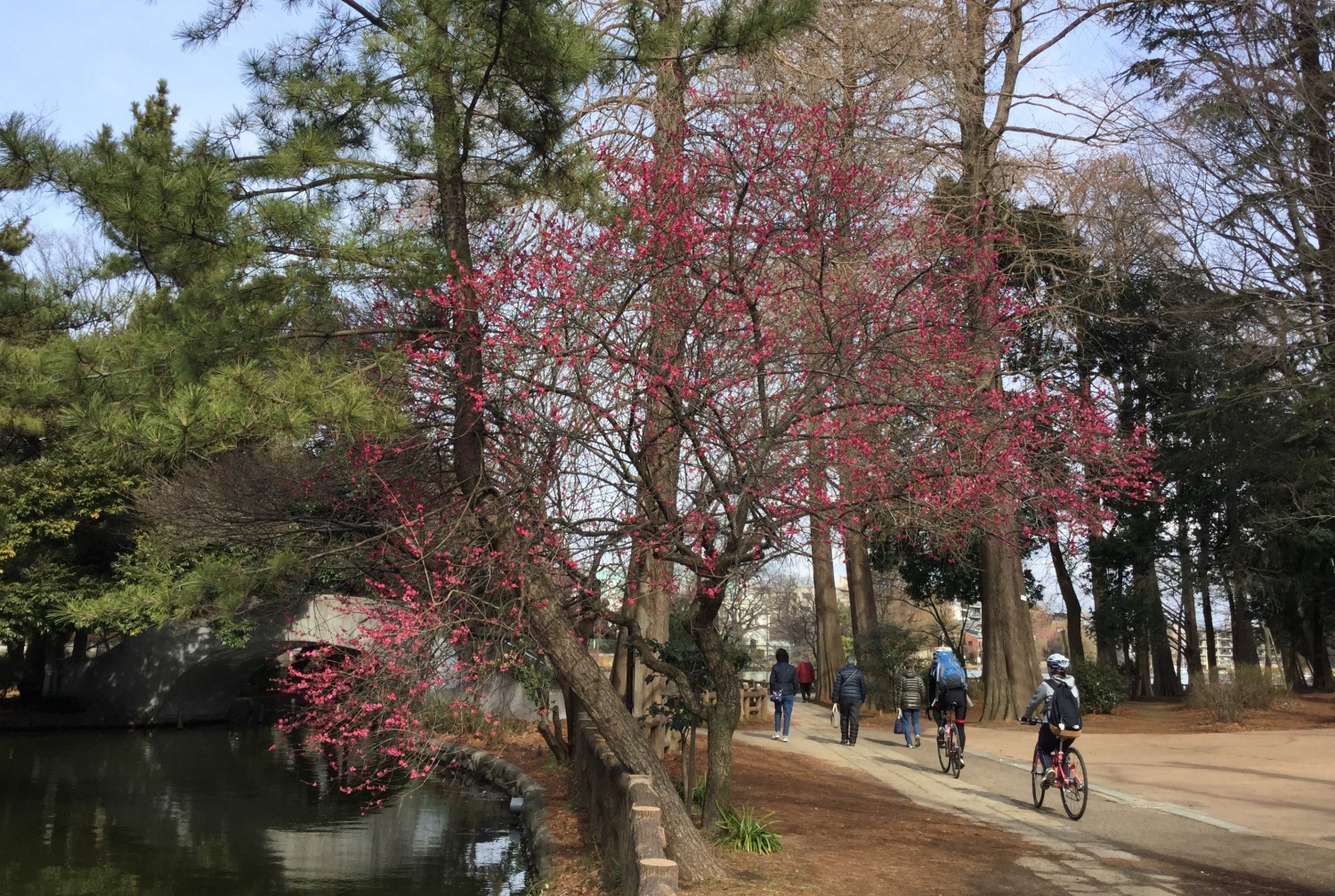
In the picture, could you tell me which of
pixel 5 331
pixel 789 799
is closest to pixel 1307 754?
pixel 789 799

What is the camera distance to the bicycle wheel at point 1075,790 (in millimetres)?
9648

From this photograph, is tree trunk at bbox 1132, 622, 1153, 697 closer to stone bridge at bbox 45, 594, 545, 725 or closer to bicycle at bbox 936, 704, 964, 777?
bicycle at bbox 936, 704, 964, 777

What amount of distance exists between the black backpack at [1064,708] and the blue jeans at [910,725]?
7.26m

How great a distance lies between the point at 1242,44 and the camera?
57.4 ft

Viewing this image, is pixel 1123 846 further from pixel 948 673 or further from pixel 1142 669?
pixel 1142 669

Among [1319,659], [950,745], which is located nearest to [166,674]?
[950,745]

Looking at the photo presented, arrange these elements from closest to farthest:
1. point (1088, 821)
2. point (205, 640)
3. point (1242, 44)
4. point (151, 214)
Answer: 1. point (151, 214)
2. point (1088, 821)
3. point (1242, 44)
4. point (205, 640)

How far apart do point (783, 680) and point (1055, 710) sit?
8009mm

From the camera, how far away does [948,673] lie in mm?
14070

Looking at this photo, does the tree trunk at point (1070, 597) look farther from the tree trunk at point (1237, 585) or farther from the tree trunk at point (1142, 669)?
the tree trunk at point (1237, 585)

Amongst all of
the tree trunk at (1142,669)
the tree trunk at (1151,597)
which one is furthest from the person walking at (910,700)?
the tree trunk at (1142,669)

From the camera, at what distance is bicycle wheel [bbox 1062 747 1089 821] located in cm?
965

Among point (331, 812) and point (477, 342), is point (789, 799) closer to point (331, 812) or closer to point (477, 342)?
point (477, 342)

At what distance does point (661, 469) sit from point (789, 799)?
4429 millimetres
